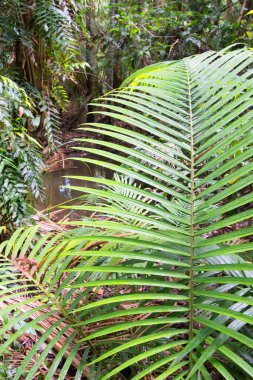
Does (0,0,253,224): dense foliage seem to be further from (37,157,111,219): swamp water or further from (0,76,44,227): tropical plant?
(37,157,111,219): swamp water

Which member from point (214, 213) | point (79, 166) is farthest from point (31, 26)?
point (79, 166)

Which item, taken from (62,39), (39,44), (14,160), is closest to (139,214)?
(14,160)

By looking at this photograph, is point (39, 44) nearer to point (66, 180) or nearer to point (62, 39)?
point (62, 39)

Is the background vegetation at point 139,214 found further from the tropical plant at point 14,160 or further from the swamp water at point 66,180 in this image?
the swamp water at point 66,180

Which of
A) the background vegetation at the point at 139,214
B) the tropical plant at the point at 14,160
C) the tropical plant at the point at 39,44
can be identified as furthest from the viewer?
the tropical plant at the point at 39,44

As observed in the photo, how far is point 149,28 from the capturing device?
167 inches

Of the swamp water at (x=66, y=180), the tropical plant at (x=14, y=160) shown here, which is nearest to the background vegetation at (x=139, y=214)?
the tropical plant at (x=14, y=160)

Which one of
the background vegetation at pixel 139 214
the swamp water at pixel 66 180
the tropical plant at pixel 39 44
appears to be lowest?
the background vegetation at pixel 139 214

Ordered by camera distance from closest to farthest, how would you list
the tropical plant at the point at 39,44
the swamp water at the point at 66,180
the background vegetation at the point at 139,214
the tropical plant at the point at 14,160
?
the background vegetation at the point at 139,214 < the tropical plant at the point at 14,160 < the tropical plant at the point at 39,44 < the swamp water at the point at 66,180

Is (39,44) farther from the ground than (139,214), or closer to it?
farther from the ground

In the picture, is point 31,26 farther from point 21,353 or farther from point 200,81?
point 21,353

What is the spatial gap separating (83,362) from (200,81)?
0.72m

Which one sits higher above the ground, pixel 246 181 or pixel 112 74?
pixel 112 74

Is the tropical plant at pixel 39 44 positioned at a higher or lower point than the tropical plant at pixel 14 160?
higher
